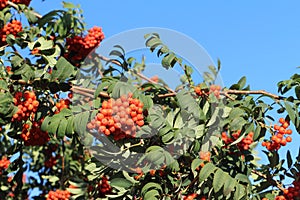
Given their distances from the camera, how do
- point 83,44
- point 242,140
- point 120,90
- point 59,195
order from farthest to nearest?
point 59,195 → point 83,44 → point 242,140 → point 120,90

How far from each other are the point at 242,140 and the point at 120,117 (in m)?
1.11

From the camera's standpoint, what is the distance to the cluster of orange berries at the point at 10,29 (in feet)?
13.8

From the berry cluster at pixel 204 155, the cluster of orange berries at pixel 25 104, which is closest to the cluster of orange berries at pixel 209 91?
the berry cluster at pixel 204 155

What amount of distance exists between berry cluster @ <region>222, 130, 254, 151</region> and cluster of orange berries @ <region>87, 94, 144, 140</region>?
34.5 inches

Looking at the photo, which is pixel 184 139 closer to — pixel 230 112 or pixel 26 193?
pixel 230 112

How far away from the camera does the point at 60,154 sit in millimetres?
6156

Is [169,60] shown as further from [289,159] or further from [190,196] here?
[289,159]

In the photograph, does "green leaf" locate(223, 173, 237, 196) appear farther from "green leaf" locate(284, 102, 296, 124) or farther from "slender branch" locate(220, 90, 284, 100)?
"slender branch" locate(220, 90, 284, 100)

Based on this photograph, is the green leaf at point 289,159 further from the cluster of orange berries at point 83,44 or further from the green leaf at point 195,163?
the cluster of orange berries at point 83,44

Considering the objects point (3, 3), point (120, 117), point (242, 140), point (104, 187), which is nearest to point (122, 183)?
point (120, 117)

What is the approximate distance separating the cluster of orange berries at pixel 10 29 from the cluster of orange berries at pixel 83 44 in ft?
1.67

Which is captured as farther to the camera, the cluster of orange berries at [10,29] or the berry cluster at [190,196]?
the cluster of orange berries at [10,29]

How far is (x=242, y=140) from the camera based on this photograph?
3.68 meters

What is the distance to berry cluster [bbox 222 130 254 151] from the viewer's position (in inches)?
142
